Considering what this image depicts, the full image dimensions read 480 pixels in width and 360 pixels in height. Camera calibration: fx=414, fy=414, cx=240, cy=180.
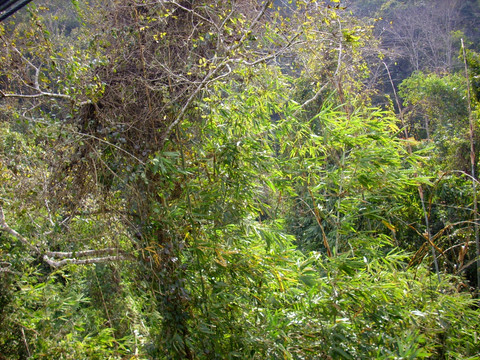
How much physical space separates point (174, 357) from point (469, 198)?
3524mm

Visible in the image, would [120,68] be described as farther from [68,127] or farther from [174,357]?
[174,357]

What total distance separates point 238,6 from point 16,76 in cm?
135

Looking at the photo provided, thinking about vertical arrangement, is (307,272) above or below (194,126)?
below

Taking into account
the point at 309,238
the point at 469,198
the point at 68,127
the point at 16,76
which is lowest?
the point at 309,238

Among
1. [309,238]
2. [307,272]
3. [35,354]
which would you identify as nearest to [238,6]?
[307,272]

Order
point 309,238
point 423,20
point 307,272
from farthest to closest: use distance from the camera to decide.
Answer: point 423,20 → point 309,238 → point 307,272

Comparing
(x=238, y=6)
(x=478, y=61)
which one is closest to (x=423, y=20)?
(x=478, y=61)

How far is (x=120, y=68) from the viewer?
2.43m

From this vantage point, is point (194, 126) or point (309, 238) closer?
point (194, 126)

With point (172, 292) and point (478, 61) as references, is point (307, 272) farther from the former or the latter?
point (478, 61)

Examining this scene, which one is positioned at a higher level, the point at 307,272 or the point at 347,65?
the point at 347,65

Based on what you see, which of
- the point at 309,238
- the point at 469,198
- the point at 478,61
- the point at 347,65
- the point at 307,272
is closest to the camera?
the point at 307,272

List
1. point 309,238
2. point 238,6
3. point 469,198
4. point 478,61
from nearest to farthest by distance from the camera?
point 238,6 → point 469,198 → point 478,61 → point 309,238

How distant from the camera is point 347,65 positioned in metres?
3.51
